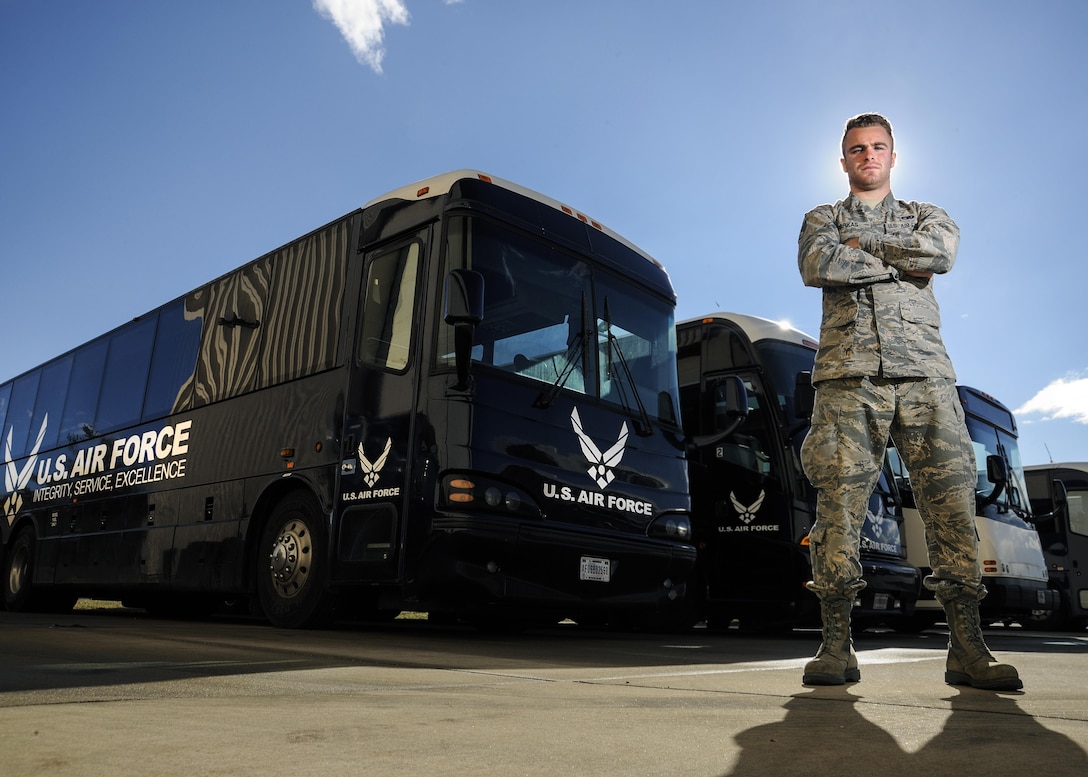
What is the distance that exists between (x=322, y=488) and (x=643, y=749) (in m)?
4.86

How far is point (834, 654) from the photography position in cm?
346

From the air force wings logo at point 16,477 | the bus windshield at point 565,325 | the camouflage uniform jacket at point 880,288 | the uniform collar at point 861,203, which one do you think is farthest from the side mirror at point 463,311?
the air force wings logo at point 16,477

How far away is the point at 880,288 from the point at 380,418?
348 cm

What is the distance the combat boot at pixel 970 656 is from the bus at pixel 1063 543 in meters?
12.2

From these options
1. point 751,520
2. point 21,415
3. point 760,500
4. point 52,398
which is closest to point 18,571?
point 52,398

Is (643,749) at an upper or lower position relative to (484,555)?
lower

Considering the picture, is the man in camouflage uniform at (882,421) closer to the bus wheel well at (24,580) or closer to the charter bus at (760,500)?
the charter bus at (760,500)

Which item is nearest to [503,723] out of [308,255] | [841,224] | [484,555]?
[841,224]

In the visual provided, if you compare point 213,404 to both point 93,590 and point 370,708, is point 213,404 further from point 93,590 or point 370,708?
point 370,708

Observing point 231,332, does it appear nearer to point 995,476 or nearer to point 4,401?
point 4,401

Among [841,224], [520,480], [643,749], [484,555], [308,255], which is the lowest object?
[643,749]

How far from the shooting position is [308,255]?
7.51 meters

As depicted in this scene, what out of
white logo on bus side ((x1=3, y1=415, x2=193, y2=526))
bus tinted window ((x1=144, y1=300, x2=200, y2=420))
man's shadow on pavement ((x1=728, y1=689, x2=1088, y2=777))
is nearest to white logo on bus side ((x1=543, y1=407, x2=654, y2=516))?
man's shadow on pavement ((x1=728, y1=689, x2=1088, y2=777))

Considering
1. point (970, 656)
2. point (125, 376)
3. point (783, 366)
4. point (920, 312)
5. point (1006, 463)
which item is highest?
point (125, 376)
